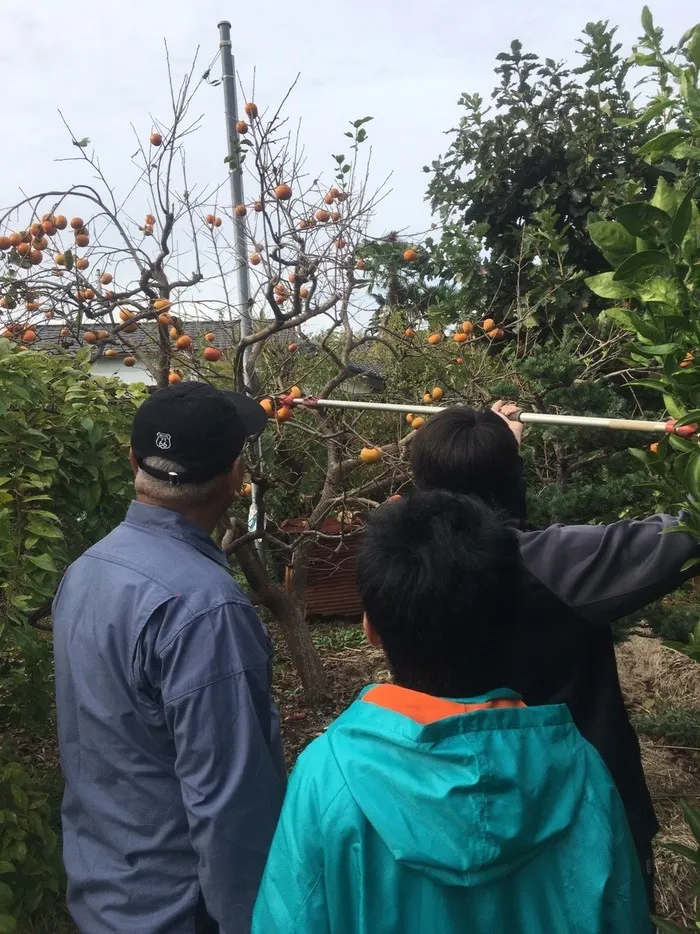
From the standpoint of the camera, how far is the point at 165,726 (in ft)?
4.33

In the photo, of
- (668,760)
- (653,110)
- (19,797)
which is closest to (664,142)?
(653,110)

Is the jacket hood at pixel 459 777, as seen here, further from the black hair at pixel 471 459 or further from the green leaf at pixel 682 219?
the green leaf at pixel 682 219

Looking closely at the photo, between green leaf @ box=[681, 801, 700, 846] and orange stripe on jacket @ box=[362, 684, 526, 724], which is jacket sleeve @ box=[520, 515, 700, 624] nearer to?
green leaf @ box=[681, 801, 700, 846]

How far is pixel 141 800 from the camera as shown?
4.33 feet

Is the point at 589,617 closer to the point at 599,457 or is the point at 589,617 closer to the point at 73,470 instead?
the point at 73,470

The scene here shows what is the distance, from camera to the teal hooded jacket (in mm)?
854

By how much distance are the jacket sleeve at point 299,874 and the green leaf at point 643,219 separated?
0.95m

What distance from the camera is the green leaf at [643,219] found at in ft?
3.94

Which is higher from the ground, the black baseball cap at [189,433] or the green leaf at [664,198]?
the green leaf at [664,198]

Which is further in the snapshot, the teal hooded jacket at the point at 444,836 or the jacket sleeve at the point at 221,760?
the jacket sleeve at the point at 221,760

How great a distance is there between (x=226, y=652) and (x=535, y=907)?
61cm

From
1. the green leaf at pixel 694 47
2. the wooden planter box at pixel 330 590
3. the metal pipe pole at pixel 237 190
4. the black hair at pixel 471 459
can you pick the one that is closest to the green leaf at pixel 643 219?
the green leaf at pixel 694 47

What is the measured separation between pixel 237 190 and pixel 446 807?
344 centimetres

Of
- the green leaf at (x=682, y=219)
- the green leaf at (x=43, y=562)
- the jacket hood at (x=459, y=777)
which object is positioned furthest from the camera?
the green leaf at (x=43, y=562)
